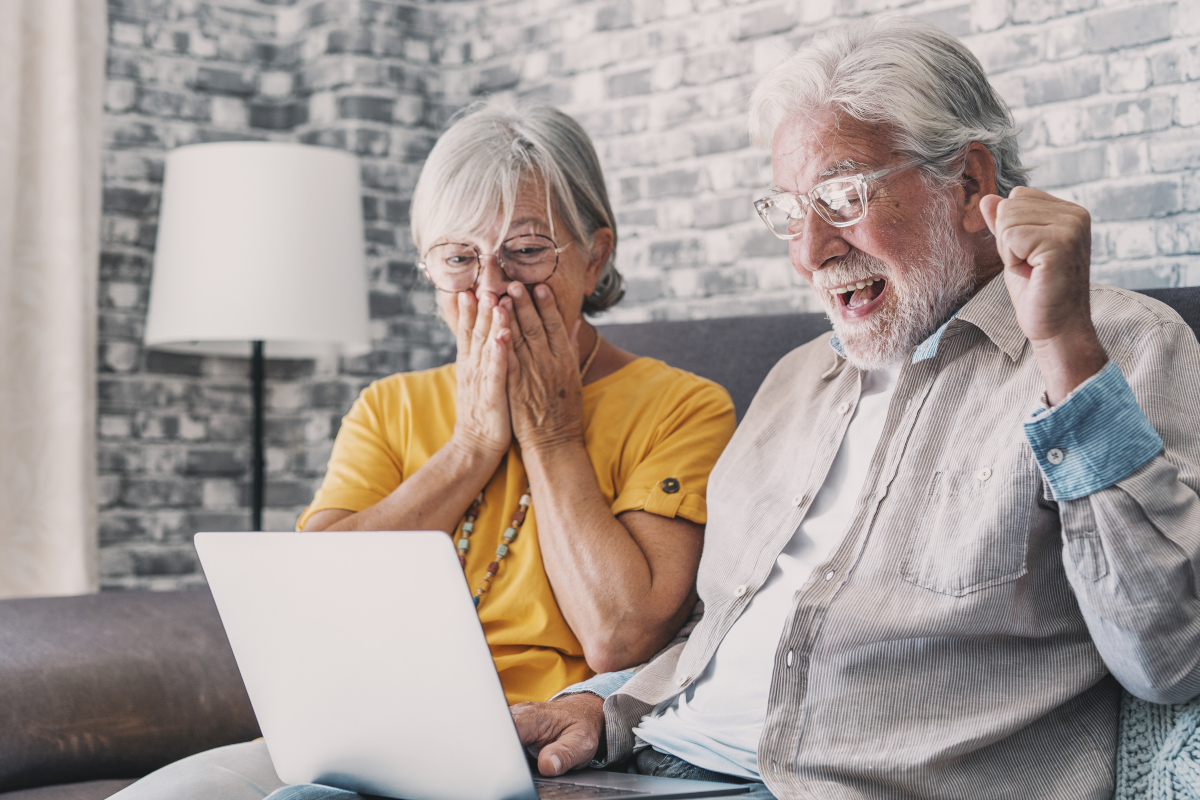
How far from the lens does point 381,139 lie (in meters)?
2.83

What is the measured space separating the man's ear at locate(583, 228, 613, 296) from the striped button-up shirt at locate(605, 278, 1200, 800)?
595 millimetres

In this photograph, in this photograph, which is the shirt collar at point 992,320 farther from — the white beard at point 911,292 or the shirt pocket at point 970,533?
the shirt pocket at point 970,533

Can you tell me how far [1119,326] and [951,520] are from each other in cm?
25

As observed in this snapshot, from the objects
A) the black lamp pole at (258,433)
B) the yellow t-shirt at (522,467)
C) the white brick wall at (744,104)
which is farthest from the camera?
the black lamp pole at (258,433)

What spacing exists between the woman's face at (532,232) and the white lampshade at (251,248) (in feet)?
2.71

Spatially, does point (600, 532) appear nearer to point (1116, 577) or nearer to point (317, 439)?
point (1116, 577)

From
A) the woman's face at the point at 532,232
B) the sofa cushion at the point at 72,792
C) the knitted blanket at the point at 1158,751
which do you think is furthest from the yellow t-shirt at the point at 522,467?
the knitted blanket at the point at 1158,751

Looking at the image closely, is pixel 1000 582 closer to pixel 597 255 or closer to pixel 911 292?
pixel 911 292

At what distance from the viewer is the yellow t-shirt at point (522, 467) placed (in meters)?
1.47

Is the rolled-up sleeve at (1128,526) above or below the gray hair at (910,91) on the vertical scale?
below

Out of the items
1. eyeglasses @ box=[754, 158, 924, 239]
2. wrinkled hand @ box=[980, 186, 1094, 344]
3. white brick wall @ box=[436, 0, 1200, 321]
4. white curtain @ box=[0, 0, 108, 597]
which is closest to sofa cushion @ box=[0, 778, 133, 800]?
white curtain @ box=[0, 0, 108, 597]

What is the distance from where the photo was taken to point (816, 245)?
1.28 m

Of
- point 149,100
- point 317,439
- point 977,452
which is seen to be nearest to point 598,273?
point 977,452

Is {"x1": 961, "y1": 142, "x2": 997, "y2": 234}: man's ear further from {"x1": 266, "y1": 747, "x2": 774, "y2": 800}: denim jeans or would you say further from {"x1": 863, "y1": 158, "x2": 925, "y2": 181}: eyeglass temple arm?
{"x1": 266, "y1": 747, "x2": 774, "y2": 800}: denim jeans
